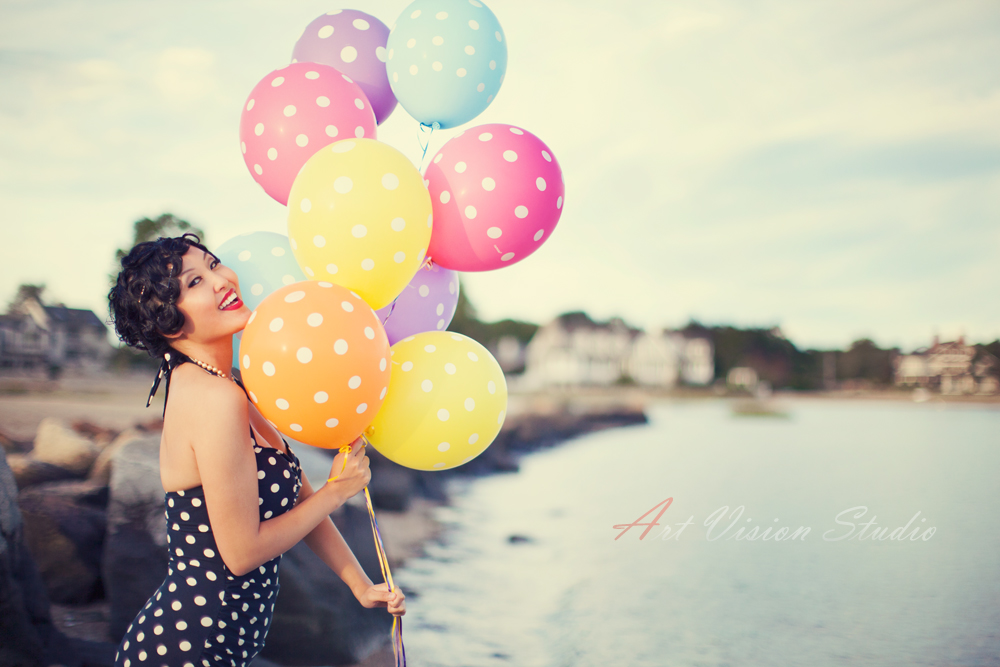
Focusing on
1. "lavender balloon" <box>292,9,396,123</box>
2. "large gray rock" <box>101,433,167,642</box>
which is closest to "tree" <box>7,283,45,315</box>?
"large gray rock" <box>101,433,167,642</box>

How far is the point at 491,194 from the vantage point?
188cm

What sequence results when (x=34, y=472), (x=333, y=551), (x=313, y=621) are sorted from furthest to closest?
(x=34, y=472) < (x=313, y=621) < (x=333, y=551)

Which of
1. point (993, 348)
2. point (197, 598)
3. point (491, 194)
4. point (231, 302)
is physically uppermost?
point (491, 194)

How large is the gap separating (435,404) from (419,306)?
509mm

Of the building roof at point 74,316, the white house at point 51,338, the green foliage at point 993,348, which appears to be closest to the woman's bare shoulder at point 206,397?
the white house at point 51,338

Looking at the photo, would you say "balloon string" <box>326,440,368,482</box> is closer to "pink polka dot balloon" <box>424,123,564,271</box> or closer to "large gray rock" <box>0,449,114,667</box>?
"pink polka dot balloon" <box>424,123,564,271</box>

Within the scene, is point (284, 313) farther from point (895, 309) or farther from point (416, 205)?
point (895, 309)

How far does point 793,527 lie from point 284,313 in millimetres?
11285

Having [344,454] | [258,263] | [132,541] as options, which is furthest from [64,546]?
[344,454]

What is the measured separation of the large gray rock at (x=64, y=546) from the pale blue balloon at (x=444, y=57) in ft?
14.0

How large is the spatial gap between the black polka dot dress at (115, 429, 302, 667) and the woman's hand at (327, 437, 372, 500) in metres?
0.13

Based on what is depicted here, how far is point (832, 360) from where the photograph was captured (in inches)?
1826

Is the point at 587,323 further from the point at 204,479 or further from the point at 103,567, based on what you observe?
the point at 204,479

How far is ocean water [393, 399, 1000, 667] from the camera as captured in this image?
5.73 meters
